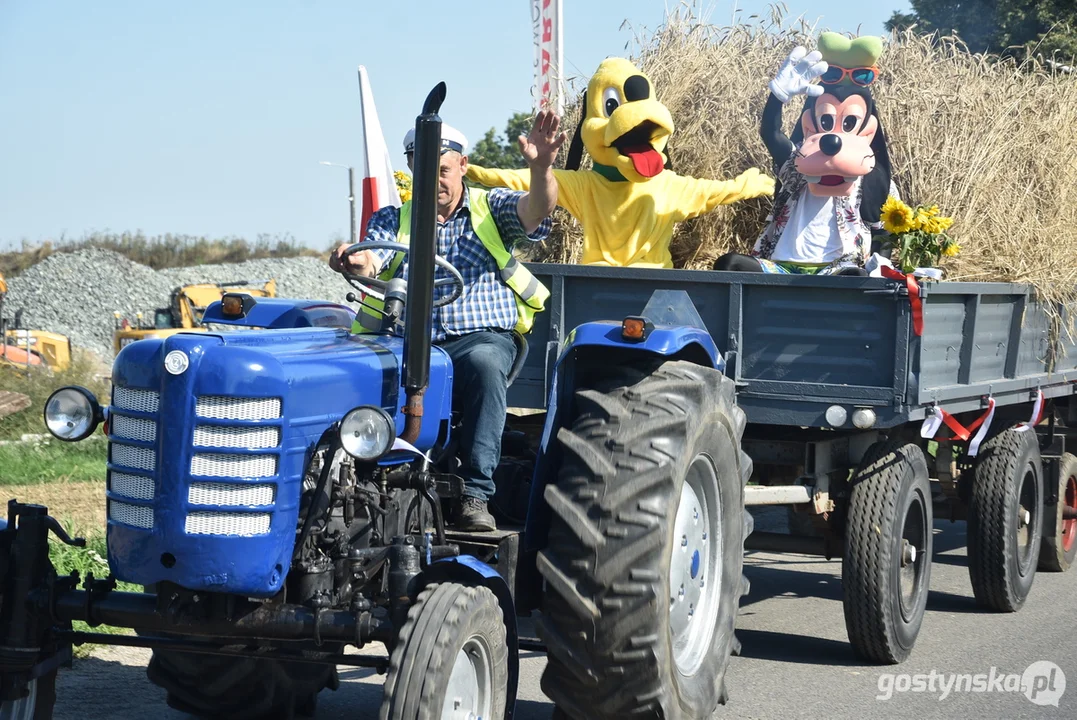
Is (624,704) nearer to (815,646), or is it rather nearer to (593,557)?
(593,557)

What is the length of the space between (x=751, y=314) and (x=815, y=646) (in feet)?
5.47

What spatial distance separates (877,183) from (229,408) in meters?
4.67

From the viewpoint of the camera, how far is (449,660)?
3326 millimetres

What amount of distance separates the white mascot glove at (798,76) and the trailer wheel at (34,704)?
4.94 m

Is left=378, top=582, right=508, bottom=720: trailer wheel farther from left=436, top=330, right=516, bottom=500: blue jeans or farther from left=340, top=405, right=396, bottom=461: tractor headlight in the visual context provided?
left=436, top=330, right=516, bottom=500: blue jeans

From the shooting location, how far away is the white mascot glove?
7012 mm

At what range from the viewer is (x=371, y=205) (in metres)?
7.21

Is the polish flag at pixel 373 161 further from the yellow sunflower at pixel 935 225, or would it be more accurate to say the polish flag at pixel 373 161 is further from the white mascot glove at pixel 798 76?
the yellow sunflower at pixel 935 225

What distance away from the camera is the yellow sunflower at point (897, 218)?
237 inches

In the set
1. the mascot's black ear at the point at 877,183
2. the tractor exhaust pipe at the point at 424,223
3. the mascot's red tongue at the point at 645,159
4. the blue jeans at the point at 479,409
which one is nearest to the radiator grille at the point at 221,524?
the tractor exhaust pipe at the point at 424,223

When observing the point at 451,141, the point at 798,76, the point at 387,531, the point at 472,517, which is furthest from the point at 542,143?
the point at 798,76

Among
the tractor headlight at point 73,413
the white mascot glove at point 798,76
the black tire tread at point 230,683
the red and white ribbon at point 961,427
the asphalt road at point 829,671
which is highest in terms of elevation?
the white mascot glove at point 798,76

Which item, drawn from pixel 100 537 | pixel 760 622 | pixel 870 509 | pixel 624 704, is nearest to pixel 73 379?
pixel 100 537

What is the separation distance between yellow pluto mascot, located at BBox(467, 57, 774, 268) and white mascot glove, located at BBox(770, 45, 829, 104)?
24.5 inches
